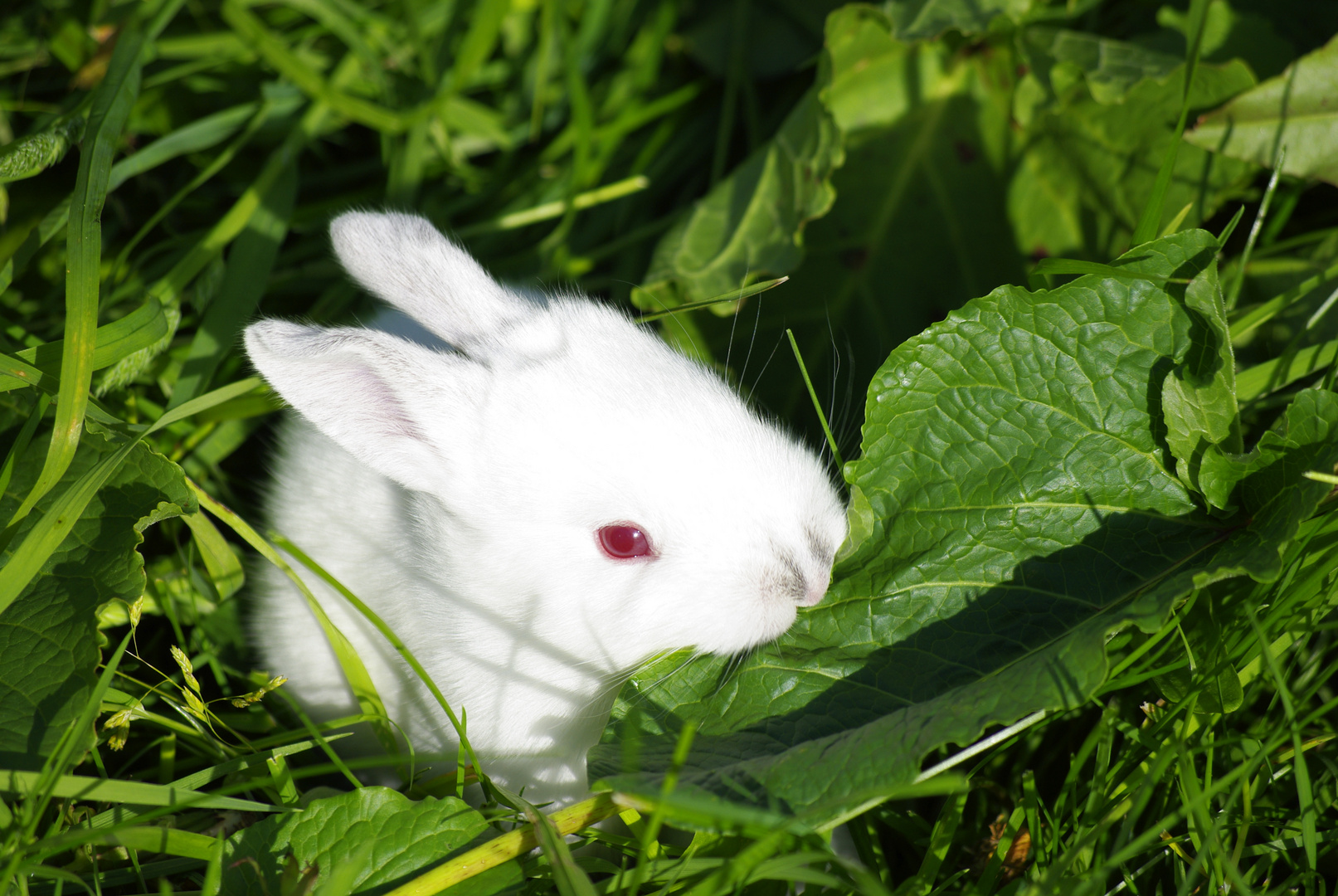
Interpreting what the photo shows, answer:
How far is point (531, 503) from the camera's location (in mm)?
2605

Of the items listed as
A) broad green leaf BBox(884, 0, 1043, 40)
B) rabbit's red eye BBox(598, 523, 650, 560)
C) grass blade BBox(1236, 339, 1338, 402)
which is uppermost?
broad green leaf BBox(884, 0, 1043, 40)

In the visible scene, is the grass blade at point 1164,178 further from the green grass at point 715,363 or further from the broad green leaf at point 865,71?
the broad green leaf at point 865,71

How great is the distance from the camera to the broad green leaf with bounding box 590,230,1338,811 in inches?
88.8

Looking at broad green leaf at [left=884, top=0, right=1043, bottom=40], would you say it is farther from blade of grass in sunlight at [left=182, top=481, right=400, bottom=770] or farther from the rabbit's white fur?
blade of grass in sunlight at [left=182, top=481, right=400, bottom=770]

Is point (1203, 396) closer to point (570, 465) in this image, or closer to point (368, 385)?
point (570, 465)

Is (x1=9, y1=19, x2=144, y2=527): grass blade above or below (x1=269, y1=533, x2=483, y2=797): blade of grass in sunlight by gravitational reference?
above

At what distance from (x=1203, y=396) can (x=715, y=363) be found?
191cm

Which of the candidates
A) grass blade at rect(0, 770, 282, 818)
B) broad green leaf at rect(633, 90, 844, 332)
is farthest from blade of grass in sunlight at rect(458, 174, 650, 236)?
grass blade at rect(0, 770, 282, 818)

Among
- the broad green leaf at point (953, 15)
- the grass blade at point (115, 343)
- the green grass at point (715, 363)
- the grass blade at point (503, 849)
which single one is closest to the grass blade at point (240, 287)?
the green grass at point (715, 363)

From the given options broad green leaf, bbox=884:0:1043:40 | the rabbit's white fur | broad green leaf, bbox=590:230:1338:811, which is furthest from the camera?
broad green leaf, bbox=884:0:1043:40

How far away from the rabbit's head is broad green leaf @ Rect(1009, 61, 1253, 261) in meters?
1.62

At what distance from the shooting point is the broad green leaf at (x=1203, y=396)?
227 cm

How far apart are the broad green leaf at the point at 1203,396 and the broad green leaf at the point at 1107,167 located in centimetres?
107

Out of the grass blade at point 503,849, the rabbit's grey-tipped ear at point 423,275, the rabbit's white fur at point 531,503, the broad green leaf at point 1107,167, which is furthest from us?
the broad green leaf at point 1107,167
